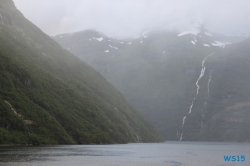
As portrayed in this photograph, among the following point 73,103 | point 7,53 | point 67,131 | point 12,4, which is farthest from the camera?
point 12,4

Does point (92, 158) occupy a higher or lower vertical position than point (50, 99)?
lower

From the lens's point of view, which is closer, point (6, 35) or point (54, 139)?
point (54, 139)

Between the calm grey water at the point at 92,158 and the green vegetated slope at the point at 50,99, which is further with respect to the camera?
the green vegetated slope at the point at 50,99

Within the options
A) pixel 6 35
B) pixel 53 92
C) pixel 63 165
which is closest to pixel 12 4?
pixel 6 35

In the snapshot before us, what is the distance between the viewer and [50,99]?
120 meters

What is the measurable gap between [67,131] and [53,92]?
21.1m

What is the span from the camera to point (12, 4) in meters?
192

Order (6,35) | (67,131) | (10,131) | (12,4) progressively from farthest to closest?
(12,4)
(6,35)
(67,131)
(10,131)

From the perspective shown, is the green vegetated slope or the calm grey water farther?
the green vegetated slope

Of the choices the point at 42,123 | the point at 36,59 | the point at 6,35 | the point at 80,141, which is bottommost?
the point at 80,141

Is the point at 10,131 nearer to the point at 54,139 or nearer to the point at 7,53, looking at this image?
the point at 54,139

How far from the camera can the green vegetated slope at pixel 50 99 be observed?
99.6 m

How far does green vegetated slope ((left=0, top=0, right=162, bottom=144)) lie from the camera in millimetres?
99562

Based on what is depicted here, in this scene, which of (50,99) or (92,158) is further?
(50,99)
